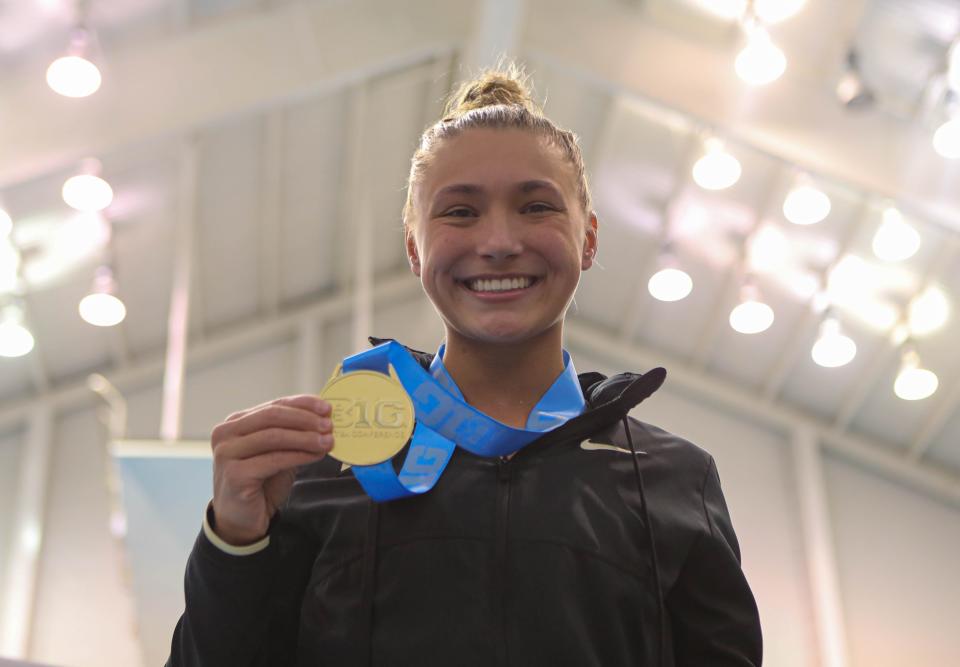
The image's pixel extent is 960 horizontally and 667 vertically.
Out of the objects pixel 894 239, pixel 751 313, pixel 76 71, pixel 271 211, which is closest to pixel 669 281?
pixel 751 313

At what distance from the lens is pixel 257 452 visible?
3.96 feet

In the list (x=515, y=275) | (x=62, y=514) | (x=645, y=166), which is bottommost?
(x=515, y=275)

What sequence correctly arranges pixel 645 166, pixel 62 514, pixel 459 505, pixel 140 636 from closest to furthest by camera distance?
pixel 459 505 < pixel 140 636 < pixel 645 166 < pixel 62 514

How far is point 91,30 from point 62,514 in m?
5.94

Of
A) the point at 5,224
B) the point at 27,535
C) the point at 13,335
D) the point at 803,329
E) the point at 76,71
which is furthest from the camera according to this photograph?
the point at 27,535

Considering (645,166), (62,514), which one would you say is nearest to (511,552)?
(645,166)

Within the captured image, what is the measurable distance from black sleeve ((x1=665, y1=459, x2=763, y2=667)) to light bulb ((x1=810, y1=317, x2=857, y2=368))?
8168mm

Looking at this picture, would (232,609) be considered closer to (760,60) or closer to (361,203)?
(760,60)

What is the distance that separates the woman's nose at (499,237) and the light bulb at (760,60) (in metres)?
5.22

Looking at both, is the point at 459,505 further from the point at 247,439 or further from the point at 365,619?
the point at 247,439

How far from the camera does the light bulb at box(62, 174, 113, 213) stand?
6969 millimetres

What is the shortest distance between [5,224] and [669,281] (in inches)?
209

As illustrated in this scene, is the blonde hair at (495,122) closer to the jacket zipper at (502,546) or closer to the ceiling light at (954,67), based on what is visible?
the jacket zipper at (502,546)

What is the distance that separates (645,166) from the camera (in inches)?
360
